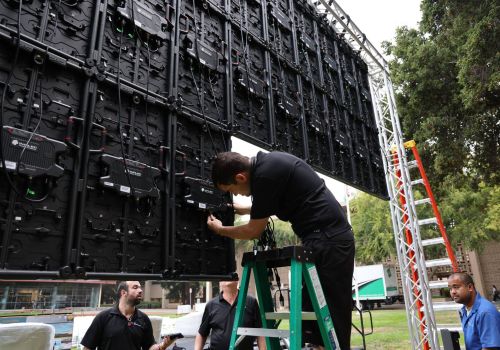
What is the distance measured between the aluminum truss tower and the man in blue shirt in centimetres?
253

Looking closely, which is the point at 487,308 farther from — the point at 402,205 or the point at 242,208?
the point at 402,205

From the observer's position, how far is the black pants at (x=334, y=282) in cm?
208

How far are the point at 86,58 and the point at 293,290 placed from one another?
223 cm

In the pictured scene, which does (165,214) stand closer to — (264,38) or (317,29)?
(264,38)

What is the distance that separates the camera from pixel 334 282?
2092mm

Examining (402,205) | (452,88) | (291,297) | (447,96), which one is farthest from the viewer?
(447,96)

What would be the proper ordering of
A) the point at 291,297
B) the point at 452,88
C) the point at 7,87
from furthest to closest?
1. the point at 452,88
2. the point at 7,87
3. the point at 291,297

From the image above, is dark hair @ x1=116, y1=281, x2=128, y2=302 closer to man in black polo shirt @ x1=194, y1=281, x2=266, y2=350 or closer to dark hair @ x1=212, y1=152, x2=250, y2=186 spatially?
man in black polo shirt @ x1=194, y1=281, x2=266, y2=350

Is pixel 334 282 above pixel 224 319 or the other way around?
above

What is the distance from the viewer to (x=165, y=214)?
302 centimetres

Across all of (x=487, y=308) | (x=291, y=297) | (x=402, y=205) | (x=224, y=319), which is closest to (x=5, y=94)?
(x=291, y=297)

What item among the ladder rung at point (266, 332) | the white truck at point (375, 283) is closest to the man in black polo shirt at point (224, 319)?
the ladder rung at point (266, 332)

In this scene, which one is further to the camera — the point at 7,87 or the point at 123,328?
the point at 123,328

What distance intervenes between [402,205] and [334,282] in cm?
579
